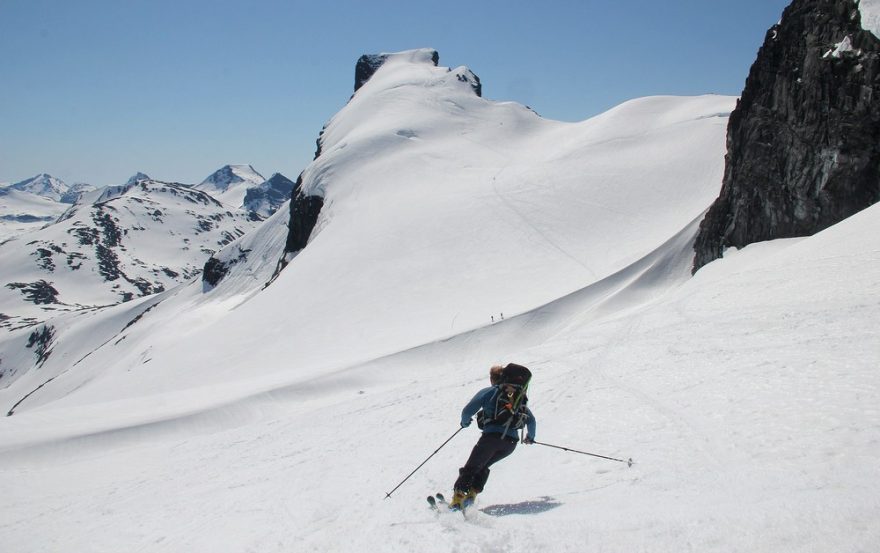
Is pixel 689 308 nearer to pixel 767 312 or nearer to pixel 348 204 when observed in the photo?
pixel 767 312

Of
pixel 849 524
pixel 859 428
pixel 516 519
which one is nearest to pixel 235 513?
pixel 516 519

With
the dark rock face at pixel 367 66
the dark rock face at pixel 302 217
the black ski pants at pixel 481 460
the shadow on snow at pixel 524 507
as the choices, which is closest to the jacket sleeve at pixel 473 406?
the black ski pants at pixel 481 460

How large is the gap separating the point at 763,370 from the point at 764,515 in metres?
5.77

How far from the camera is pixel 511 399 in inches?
275

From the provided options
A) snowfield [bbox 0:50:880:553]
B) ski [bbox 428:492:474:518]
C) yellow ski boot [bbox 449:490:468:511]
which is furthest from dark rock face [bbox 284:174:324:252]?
yellow ski boot [bbox 449:490:468:511]

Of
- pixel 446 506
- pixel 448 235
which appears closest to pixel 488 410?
pixel 446 506

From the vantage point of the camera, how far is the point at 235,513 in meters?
8.94

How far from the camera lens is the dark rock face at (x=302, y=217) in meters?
68.6

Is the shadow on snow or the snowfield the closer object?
the snowfield

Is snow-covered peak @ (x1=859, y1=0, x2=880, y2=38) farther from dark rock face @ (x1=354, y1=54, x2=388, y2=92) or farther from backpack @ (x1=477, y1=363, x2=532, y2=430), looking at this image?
dark rock face @ (x1=354, y1=54, x2=388, y2=92)

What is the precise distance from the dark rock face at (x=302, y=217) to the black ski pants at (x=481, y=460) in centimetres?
6273

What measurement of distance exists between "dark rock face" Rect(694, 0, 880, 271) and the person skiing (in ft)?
74.6

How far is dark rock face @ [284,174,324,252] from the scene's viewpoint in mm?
68562

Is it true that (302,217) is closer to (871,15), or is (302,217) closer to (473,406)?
(871,15)
